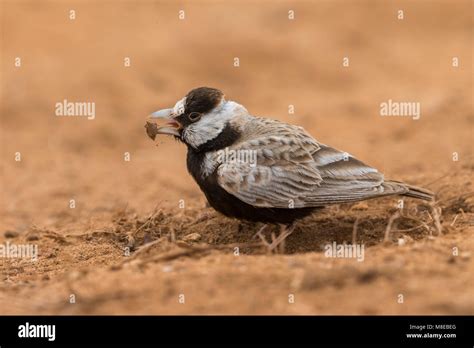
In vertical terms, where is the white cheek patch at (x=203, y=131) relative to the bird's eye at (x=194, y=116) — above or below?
below

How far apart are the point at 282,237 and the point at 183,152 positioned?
21.9 feet

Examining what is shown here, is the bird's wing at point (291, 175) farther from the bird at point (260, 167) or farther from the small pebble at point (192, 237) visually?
the small pebble at point (192, 237)

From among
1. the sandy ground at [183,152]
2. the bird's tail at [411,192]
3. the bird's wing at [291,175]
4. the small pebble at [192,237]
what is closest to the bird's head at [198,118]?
the bird's wing at [291,175]

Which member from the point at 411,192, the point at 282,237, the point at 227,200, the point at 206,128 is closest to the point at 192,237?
the point at 227,200

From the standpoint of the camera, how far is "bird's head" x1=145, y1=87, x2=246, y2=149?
7059mm

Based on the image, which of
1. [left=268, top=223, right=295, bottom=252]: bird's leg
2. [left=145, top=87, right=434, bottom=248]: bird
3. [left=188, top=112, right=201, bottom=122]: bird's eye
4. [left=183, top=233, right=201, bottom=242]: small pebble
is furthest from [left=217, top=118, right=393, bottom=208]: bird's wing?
[left=183, top=233, right=201, bottom=242]: small pebble

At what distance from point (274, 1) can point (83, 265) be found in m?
14.5

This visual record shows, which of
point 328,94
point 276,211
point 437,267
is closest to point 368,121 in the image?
point 328,94

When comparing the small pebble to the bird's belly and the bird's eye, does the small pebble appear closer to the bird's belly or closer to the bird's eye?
the bird's belly

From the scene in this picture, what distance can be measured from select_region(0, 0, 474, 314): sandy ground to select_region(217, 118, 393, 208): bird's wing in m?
0.48

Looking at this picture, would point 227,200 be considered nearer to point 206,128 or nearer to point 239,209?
point 239,209

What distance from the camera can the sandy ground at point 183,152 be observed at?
205 inches

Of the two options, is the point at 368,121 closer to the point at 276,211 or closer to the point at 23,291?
the point at 276,211
